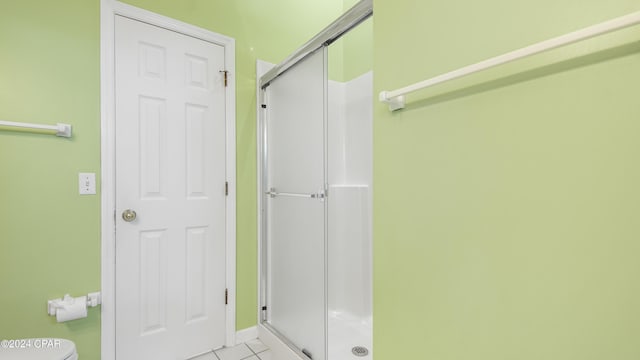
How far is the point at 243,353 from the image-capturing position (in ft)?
6.61

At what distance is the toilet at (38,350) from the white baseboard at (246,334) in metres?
1.08

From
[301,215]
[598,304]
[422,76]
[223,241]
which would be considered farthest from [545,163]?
[223,241]

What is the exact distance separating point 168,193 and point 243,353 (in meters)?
1.18

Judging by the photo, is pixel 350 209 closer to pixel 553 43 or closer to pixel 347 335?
pixel 347 335

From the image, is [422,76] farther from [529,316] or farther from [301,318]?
[301,318]

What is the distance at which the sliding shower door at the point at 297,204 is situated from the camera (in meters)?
1.72

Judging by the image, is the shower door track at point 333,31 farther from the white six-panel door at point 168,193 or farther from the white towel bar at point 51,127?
the white towel bar at point 51,127

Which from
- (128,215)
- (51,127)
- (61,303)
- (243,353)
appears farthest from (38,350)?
(243,353)

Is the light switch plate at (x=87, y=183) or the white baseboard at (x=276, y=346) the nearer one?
Result: the light switch plate at (x=87, y=183)

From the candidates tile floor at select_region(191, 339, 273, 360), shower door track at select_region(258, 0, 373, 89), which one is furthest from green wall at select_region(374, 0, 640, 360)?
tile floor at select_region(191, 339, 273, 360)

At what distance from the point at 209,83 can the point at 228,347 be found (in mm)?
1839

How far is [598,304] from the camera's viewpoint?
0.65 meters

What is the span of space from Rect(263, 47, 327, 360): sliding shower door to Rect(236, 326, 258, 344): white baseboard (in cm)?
13

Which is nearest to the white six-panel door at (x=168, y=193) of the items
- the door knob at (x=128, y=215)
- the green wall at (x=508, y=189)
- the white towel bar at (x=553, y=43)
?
the door knob at (x=128, y=215)
